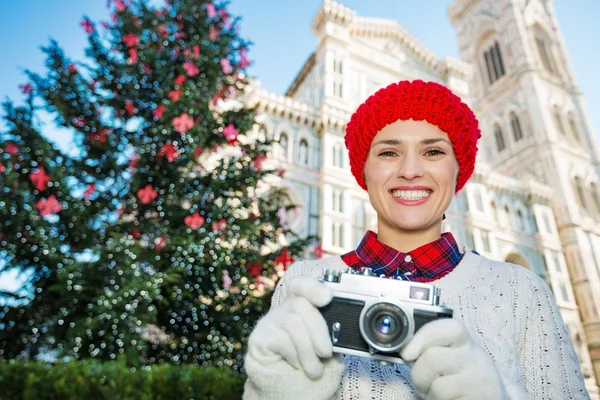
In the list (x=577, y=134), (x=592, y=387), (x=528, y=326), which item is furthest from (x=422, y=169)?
(x=577, y=134)

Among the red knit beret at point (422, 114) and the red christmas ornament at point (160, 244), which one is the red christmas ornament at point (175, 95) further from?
the red knit beret at point (422, 114)

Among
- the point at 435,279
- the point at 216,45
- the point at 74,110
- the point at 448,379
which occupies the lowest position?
the point at 448,379

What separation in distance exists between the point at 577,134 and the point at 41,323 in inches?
1324

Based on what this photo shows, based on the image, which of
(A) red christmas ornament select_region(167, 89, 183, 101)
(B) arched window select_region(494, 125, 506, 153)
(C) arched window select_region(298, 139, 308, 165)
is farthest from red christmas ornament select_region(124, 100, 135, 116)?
(B) arched window select_region(494, 125, 506, 153)

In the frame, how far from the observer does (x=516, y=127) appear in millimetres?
27906

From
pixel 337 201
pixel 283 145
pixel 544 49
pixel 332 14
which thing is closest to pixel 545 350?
pixel 337 201

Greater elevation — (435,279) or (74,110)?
(74,110)

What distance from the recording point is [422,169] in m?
1.53

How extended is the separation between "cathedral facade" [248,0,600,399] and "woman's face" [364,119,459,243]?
11.1 metres

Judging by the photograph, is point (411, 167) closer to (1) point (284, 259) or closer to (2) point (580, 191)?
(1) point (284, 259)

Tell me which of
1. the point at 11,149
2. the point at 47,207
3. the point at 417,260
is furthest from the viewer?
the point at 11,149

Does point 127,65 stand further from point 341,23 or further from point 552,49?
point 552,49

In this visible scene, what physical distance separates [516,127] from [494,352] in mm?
31381

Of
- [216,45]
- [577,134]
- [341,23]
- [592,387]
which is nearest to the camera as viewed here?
[216,45]
